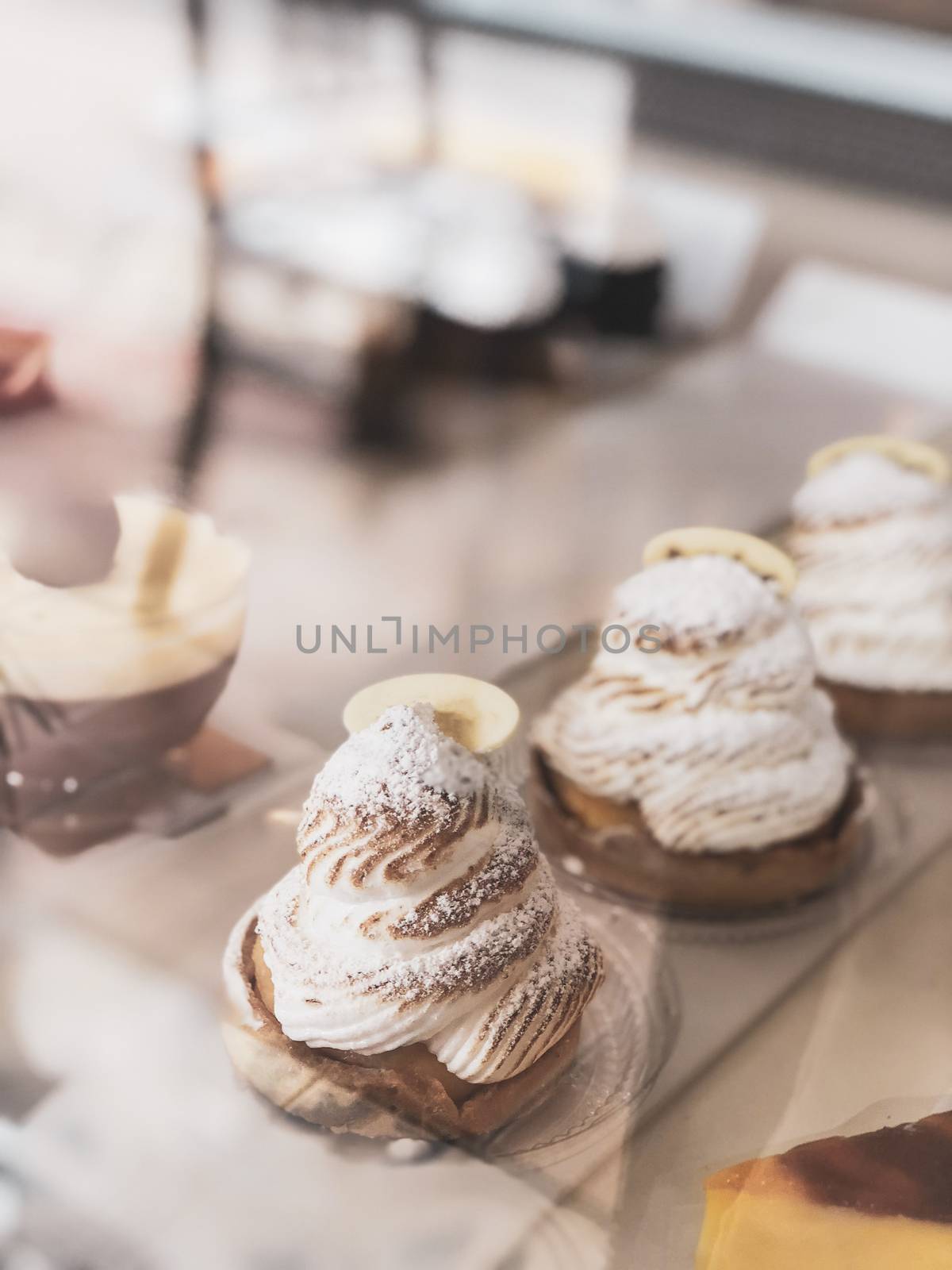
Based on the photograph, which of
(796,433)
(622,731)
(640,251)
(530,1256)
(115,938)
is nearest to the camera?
(530,1256)

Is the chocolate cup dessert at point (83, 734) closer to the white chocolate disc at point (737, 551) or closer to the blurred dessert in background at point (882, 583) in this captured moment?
the white chocolate disc at point (737, 551)

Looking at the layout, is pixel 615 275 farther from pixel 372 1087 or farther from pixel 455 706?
pixel 372 1087

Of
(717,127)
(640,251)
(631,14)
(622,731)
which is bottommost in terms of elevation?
(622,731)

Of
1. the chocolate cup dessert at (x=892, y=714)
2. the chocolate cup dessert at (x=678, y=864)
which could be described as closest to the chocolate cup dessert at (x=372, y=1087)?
the chocolate cup dessert at (x=678, y=864)

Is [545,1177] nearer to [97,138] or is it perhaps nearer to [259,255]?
[259,255]

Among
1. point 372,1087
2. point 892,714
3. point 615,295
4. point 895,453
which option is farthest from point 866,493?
point 372,1087

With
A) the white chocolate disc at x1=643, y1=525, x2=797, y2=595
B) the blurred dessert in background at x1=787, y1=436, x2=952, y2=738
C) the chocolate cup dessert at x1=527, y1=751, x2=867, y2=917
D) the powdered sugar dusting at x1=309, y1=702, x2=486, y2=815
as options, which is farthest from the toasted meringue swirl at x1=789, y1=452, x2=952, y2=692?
the powdered sugar dusting at x1=309, y1=702, x2=486, y2=815

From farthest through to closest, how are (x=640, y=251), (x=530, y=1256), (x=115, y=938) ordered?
(x=640, y=251) < (x=115, y=938) < (x=530, y=1256)

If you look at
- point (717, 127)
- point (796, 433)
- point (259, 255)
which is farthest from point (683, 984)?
point (717, 127)
